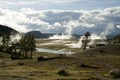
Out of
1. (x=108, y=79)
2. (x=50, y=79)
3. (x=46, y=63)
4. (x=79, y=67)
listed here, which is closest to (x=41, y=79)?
(x=50, y=79)

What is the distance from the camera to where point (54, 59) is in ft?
479

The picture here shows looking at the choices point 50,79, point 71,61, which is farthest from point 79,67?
point 50,79

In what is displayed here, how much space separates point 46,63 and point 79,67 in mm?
19145

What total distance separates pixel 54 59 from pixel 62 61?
6138mm

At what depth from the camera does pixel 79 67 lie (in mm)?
124438

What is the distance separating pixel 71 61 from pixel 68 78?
167ft

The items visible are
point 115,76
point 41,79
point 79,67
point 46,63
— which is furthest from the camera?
point 46,63

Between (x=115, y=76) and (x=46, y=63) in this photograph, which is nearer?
(x=115, y=76)

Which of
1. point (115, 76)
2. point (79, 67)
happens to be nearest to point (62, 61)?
point (79, 67)

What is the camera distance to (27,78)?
3521 inches

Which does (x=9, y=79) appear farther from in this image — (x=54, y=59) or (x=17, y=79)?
(x=54, y=59)

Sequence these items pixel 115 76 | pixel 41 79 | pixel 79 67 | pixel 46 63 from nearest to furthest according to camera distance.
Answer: pixel 41 79 < pixel 115 76 < pixel 79 67 < pixel 46 63

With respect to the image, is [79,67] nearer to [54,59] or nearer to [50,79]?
[54,59]

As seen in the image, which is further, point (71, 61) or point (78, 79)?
point (71, 61)
